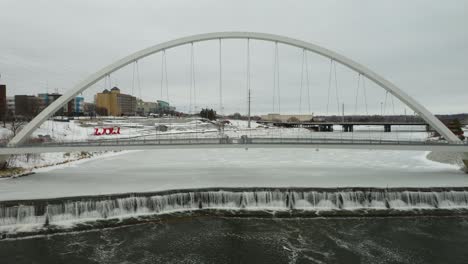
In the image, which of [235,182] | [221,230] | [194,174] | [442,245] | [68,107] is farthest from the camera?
[68,107]

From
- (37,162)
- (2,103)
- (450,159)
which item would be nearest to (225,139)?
(37,162)

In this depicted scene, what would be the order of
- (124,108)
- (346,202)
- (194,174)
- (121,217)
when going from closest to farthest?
(121,217) → (346,202) → (194,174) → (124,108)

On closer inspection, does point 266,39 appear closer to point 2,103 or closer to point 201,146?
point 201,146

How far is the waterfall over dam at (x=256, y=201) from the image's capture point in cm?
1897

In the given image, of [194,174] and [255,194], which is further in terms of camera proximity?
[194,174]

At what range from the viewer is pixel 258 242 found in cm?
1599

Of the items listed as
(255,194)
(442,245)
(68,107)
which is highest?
(68,107)

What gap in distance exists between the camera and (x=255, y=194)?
69.4 ft

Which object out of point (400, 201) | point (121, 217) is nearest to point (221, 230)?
point (121, 217)

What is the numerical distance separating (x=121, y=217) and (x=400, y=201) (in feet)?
56.8

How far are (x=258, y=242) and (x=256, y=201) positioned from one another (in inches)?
198

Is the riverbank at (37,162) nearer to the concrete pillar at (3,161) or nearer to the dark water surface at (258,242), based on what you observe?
the concrete pillar at (3,161)

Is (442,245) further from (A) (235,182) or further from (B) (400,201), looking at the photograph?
(A) (235,182)

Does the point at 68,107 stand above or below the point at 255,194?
above
